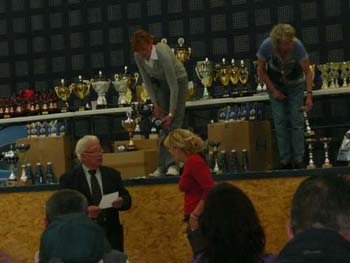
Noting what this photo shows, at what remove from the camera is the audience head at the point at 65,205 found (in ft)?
13.6

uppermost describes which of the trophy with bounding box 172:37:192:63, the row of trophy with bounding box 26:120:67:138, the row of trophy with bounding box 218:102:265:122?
the trophy with bounding box 172:37:192:63

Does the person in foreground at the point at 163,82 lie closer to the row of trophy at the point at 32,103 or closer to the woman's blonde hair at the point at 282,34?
the woman's blonde hair at the point at 282,34

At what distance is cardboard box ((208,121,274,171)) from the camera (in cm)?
864

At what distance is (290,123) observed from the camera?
810cm

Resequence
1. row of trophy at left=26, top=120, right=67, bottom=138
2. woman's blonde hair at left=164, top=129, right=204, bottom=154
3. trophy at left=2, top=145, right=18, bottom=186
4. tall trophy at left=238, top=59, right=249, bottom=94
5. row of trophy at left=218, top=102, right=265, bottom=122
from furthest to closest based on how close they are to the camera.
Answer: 1. row of trophy at left=26, top=120, right=67, bottom=138
2. tall trophy at left=238, top=59, right=249, bottom=94
3. trophy at left=2, top=145, right=18, bottom=186
4. row of trophy at left=218, top=102, right=265, bottom=122
5. woman's blonde hair at left=164, top=129, right=204, bottom=154

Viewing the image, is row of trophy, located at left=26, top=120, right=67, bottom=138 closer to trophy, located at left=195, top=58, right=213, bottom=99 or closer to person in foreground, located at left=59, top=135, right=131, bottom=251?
trophy, located at left=195, top=58, right=213, bottom=99

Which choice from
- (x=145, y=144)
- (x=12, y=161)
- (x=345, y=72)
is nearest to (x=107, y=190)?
(x=145, y=144)

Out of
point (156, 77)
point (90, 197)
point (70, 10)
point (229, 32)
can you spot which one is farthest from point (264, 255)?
point (70, 10)

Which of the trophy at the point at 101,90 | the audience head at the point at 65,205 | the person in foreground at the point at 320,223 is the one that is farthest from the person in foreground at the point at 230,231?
the trophy at the point at 101,90

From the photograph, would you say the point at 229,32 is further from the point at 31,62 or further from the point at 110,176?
the point at 110,176

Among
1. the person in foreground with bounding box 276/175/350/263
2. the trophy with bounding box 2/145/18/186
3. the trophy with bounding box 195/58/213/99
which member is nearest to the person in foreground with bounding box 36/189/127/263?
the person in foreground with bounding box 276/175/350/263

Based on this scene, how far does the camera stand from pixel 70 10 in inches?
438

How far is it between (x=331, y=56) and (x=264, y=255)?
6445 mm

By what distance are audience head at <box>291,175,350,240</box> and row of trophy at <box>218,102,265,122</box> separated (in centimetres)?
599
